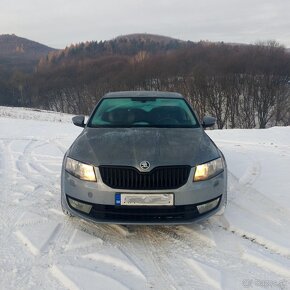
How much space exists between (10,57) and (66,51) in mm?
32633

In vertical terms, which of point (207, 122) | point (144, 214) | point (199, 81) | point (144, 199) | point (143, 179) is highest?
point (207, 122)

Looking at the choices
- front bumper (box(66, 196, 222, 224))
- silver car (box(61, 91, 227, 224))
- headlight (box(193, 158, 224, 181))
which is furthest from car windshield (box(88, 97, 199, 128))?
front bumper (box(66, 196, 222, 224))

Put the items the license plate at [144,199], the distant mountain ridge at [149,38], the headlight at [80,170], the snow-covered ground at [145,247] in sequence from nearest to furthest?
the snow-covered ground at [145,247] → the license plate at [144,199] → the headlight at [80,170] → the distant mountain ridge at [149,38]

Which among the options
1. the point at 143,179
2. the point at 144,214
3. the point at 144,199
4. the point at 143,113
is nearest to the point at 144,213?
the point at 144,214

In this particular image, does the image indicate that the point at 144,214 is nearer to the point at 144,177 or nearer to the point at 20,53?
the point at 144,177

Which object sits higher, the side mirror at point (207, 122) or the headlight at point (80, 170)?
the side mirror at point (207, 122)

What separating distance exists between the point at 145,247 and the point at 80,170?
3.34 feet

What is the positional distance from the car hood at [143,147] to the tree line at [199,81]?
49.4 meters

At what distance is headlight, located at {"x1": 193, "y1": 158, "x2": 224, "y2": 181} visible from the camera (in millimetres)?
3721

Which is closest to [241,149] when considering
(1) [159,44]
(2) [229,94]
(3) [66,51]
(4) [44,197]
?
(4) [44,197]

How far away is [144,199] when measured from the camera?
11.6ft

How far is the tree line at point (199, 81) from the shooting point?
54875mm

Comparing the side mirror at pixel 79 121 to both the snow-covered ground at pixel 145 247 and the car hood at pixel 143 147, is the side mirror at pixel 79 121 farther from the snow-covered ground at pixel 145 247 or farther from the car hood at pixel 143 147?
the snow-covered ground at pixel 145 247

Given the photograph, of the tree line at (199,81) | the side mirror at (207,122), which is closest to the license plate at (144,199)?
the side mirror at (207,122)
